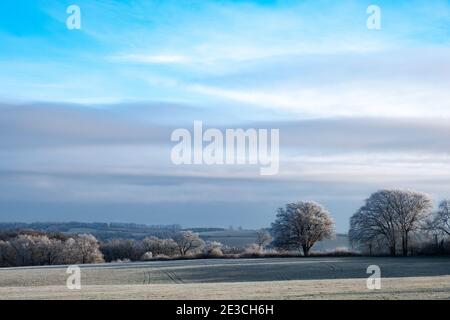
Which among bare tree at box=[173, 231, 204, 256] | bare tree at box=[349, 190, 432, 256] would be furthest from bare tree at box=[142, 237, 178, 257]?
bare tree at box=[349, 190, 432, 256]

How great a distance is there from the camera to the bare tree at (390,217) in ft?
346

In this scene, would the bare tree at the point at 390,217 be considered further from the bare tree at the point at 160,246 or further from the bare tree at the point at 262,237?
the bare tree at the point at 160,246

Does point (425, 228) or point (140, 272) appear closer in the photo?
point (140, 272)

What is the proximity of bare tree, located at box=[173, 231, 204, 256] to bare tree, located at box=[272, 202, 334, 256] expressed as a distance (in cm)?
3655

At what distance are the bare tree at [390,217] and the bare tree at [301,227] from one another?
25.9 ft

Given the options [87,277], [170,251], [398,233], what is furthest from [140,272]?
[170,251]

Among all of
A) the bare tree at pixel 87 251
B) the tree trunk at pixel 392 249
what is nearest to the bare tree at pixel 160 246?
the bare tree at pixel 87 251

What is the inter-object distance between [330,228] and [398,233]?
16.0 meters

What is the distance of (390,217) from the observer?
107 metres

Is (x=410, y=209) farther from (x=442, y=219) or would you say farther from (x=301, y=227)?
(x=301, y=227)
